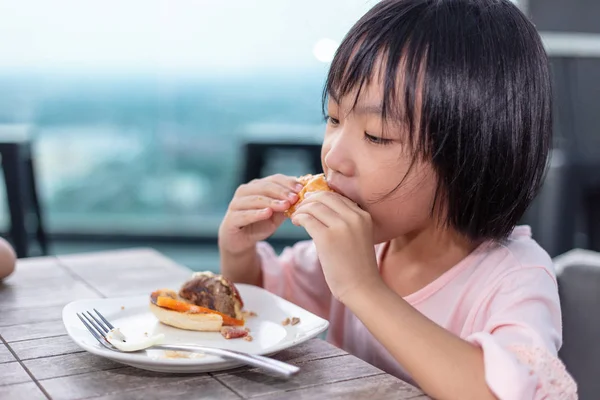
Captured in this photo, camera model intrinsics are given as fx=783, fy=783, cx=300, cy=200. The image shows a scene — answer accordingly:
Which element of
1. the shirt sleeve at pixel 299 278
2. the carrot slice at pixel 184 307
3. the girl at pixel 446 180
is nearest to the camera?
the girl at pixel 446 180

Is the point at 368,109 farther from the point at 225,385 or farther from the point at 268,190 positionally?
the point at 225,385

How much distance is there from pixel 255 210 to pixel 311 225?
0.30m

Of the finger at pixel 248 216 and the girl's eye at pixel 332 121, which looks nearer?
the girl's eye at pixel 332 121

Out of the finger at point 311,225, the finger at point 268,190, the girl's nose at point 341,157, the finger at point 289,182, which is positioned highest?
the girl's nose at point 341,157

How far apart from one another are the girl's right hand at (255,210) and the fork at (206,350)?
1.21 ft

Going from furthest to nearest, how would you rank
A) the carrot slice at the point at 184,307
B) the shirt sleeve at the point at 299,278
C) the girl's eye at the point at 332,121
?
the shirt sleeve at the point at 299,278, the girl's eye at the point at 332,121, the carrot slice at the point at 184,307

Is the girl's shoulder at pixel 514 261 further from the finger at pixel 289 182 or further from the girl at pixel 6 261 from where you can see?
the girl at pixel 6 261

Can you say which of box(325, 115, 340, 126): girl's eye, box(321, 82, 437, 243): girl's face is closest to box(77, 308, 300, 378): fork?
box(321, 82, 437, 243): girl's face

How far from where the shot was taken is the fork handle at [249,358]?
0.92 m

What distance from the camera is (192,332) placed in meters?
1.12

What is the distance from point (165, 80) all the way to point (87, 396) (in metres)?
4.43

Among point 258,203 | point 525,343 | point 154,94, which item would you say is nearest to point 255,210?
point 258,203

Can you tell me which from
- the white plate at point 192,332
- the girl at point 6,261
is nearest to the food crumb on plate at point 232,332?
the white plate at point 192,332

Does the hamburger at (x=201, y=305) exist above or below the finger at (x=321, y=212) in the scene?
below
